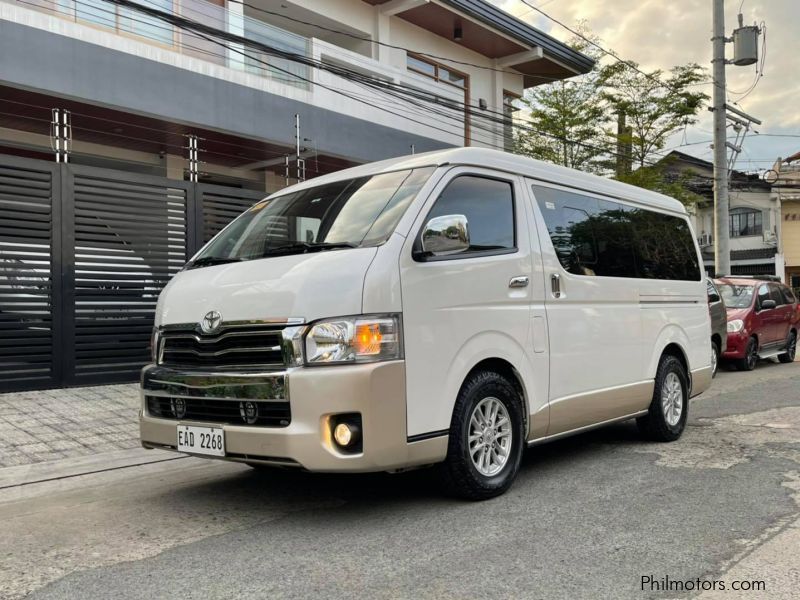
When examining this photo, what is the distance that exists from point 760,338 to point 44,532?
41.1ft

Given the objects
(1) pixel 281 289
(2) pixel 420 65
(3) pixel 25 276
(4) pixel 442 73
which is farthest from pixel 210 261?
(4) pixel 442 73

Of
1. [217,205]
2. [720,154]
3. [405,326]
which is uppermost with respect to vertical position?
[720,154]

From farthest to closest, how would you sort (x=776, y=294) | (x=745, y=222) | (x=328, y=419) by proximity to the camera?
(x=745, y=222) < (x=776, y=294) < (x=328, y=419)

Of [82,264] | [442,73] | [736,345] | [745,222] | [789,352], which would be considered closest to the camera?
[82,264]

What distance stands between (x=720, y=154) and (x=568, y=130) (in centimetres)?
393

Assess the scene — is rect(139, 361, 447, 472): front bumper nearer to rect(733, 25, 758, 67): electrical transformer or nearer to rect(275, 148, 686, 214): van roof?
rect(275, 148, 686, 214): van roof

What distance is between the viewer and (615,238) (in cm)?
602

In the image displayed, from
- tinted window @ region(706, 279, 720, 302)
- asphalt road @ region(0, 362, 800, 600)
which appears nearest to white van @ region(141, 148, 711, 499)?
asphalt road @ region(0, 362, 800, 600)

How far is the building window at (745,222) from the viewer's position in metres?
37.8

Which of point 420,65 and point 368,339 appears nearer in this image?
point 368,339

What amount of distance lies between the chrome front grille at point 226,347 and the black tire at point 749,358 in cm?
1116

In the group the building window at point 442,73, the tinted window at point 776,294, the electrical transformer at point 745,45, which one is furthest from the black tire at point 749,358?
the electrical transformer at point 745,45

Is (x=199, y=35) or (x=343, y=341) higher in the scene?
(x=199, y=35)

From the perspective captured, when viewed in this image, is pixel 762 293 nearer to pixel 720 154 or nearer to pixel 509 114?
pixel 720 154
